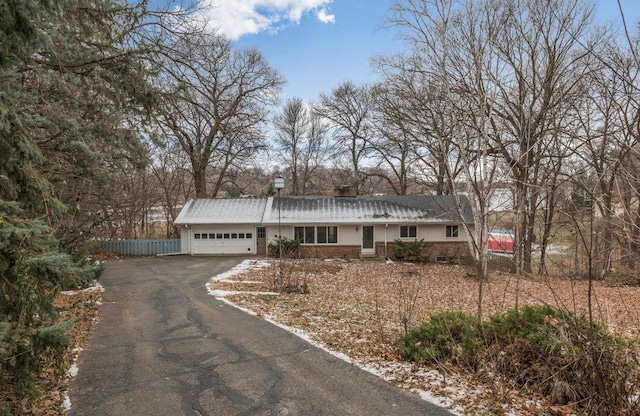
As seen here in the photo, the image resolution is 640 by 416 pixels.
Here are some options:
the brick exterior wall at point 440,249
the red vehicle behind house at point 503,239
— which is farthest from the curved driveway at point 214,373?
the brick exterior wall at point 440,249

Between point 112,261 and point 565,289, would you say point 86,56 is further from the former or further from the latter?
point 112,261

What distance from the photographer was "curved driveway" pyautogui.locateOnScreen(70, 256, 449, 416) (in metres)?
4.61

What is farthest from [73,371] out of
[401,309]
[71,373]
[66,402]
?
[401,309]

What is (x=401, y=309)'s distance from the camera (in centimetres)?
1006

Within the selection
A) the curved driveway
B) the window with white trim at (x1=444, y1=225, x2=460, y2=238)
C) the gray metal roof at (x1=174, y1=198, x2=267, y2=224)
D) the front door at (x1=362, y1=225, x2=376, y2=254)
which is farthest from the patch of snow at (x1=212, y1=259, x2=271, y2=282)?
the window with white trim at (x1=444, y1=225, x2=460, y2=238)

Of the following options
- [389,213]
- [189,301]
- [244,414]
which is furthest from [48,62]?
[389,213]

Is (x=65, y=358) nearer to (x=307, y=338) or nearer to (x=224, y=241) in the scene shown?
(x=307, y=338)

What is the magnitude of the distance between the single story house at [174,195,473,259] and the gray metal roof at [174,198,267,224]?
57 mm

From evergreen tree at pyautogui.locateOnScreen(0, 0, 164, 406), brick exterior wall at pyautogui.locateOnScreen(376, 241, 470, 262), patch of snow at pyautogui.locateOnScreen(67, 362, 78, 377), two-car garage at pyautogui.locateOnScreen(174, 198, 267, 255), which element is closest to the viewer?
evergreen tree at pyautogui.locateOnScreen(0, 0, 164, 406)

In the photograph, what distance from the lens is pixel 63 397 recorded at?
494 centimetres

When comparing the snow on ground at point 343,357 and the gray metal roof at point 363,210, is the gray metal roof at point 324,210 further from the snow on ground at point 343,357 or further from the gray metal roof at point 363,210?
the snow on ground at point 343,357

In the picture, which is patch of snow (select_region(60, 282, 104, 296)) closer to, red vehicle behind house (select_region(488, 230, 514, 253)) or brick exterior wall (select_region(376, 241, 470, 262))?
red vehicle behind house (select_region(488, 230, 514, 253))

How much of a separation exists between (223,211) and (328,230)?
21.9ft

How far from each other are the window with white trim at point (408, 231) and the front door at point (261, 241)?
321 inches
